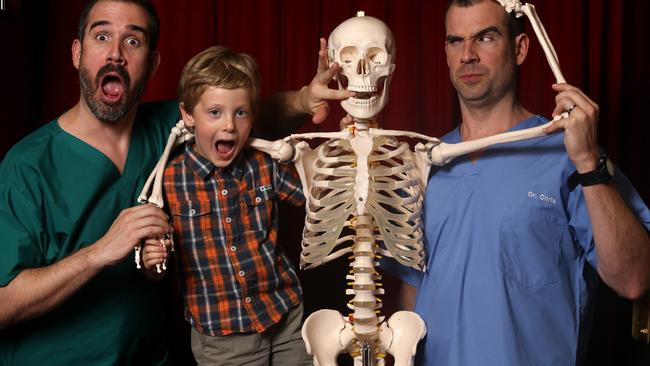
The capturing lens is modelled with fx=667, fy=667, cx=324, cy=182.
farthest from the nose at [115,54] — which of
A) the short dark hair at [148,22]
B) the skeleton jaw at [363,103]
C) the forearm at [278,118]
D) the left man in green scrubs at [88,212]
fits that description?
the skeleton jaw at [363,103]

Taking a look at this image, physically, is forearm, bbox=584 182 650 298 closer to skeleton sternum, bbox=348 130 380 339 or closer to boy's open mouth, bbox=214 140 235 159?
skeleton sternum, bbox=348 130 380 339

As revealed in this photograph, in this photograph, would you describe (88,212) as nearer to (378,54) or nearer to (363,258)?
(363,258)

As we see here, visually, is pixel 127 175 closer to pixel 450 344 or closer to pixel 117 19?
pixel 117 19

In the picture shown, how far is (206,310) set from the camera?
5.85 ft

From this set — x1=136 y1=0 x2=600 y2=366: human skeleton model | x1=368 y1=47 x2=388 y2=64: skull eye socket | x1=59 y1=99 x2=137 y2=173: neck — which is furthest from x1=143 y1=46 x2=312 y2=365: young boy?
x1=368 y1=47 x2=388 y2=64: skull eye socket

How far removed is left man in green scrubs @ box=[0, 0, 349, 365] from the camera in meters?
1.73

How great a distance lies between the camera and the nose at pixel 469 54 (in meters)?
1.82

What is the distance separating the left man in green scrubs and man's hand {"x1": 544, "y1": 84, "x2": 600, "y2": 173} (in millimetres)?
540

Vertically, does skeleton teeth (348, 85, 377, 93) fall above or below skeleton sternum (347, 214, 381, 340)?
above

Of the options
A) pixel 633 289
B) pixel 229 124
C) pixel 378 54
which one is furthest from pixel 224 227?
pixel 633 289

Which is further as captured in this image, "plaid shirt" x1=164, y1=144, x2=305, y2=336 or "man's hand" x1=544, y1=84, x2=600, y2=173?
"plaid shirt" x1=164, y1=144, x2=305, y2=336

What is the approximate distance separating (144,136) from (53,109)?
0.80 m

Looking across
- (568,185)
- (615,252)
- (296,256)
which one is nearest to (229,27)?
(296,256)

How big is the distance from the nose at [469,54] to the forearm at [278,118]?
1.64 feet
